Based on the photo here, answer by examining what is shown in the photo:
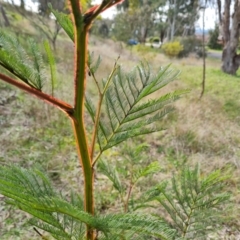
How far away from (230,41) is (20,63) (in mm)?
8286

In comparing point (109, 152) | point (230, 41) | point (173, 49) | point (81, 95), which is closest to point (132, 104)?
point (81, 95)

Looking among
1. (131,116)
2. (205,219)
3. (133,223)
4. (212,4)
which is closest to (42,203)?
(133,223)

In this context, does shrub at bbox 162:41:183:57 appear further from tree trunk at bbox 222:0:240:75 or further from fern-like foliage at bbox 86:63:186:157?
fern-like foliage at bbox 86:63:186:157

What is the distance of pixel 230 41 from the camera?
25.2 feet

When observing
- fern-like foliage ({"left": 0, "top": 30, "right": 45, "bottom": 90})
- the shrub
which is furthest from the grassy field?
the shrub

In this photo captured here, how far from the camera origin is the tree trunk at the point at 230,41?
278 inches

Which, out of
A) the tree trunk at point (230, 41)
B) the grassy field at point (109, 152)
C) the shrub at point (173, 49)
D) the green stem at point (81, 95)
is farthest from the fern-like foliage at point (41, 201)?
the shrub at point (173, 49)

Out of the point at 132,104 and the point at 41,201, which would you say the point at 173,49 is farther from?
the point at 41,201

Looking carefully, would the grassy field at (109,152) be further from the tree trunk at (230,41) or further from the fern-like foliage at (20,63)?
the tree trunk at (230,41)

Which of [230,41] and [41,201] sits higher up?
[230,41]

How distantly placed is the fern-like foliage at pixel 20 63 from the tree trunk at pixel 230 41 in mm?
7648

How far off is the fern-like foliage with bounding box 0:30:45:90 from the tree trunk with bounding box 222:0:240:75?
7.65m

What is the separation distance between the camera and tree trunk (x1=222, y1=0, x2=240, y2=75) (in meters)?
7.07

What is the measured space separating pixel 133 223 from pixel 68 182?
2.12m
